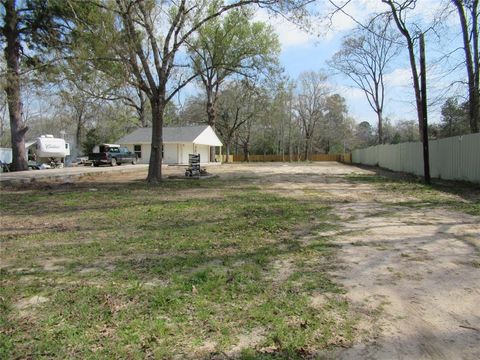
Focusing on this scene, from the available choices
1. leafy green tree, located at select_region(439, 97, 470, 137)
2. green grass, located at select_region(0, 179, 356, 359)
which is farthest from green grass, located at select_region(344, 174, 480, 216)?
leafy green tree, located at select_region(439, 97, 470, 137)

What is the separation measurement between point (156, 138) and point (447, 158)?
39.7 ft

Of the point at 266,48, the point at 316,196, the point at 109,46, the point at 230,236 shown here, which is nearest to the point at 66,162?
the point at 266,48

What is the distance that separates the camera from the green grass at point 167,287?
3.13m

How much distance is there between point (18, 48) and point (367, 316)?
25.2 meters

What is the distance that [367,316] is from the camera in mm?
3537

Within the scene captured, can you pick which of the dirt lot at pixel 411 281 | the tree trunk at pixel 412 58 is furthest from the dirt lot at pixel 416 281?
the tree trunk at pixel 412 58

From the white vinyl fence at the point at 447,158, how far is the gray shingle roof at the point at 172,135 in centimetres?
2054

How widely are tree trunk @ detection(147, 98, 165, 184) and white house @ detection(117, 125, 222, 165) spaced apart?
22.2 meters

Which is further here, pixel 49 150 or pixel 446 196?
pixel 49 150

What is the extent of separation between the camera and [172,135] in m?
42.1

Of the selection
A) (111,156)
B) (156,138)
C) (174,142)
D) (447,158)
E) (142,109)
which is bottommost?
(447,158)

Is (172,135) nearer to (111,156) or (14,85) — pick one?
(111,156)

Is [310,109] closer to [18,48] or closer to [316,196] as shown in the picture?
[18,48]

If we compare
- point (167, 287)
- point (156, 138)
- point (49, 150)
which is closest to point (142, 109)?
point (49, 150)
